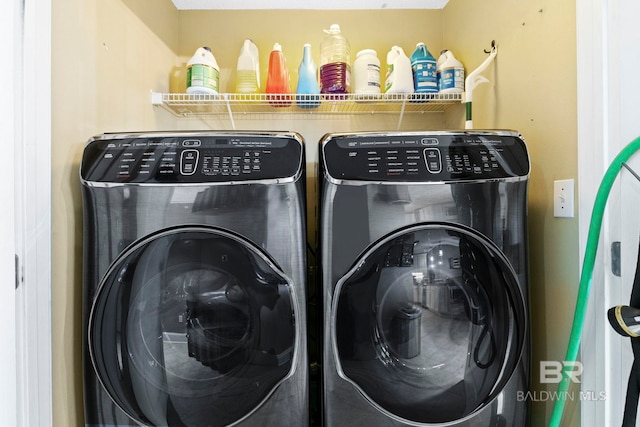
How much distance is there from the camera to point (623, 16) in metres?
0.85

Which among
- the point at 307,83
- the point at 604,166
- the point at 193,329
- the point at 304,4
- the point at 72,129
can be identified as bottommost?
the point at 193,329

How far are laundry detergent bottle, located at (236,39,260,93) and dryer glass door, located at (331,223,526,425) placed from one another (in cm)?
114

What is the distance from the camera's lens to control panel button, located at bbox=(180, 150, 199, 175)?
3.27 feet

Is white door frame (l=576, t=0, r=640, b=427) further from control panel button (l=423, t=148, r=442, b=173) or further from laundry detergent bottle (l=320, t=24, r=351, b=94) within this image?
laundry detergent bottle (l=320, t=24, r=351, b=94)

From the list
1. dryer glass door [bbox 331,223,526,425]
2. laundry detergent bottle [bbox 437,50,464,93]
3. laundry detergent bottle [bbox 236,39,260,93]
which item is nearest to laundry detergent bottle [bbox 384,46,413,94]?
laundry detergent bottle [bbox 437,50,464,93]

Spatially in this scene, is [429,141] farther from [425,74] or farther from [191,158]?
[425,74]

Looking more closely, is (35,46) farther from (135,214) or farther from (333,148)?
(333,148)

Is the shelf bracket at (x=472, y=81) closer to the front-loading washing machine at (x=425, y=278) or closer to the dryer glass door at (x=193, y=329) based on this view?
the front-loading washing machine at (x=425, y=278)

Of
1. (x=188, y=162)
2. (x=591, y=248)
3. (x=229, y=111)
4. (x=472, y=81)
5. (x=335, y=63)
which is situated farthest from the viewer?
(x=229, y=111)

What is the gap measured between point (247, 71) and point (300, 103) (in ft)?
1.00

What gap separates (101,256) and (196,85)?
948 mm

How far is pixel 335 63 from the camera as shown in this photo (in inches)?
65.6

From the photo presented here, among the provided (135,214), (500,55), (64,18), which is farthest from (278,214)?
(500,55)

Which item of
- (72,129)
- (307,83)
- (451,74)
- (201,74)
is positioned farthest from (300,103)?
(72,129)
